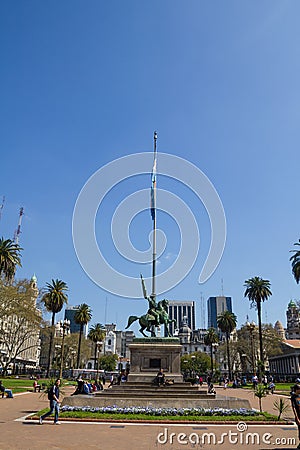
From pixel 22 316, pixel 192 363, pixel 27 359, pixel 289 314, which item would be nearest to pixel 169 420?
pixel 22 316

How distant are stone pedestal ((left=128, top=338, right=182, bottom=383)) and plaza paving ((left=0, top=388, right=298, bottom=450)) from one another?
9833 millimetres

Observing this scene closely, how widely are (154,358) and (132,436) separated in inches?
518

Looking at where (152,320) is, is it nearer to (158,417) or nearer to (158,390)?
(158,390)

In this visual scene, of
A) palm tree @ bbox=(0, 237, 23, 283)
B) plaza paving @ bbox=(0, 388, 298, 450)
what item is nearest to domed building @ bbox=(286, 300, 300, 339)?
palm tree @ bbox=(0, 237, 23, 283)

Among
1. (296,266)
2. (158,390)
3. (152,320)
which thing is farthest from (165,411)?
(296,266)

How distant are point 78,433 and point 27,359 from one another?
113575 millimetres

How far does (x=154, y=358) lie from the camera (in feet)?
85.2

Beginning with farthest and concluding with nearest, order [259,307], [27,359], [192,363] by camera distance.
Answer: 1. [27,359]
2. [192,363]
3. [259,307]

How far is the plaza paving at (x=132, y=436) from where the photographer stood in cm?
1128

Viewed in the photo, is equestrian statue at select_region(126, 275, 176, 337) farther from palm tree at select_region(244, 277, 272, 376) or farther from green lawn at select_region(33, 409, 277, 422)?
palm tree at select_region(244, 277, 272, 376)

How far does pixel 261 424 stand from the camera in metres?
16.0

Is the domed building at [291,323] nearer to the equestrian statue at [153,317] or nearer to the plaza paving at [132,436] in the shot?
the equestrian statue at [153,317]

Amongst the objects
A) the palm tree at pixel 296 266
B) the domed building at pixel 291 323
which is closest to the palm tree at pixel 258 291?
the palm tree at pixel 296 266

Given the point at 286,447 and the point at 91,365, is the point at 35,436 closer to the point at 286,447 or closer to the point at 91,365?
the point at 286,447
